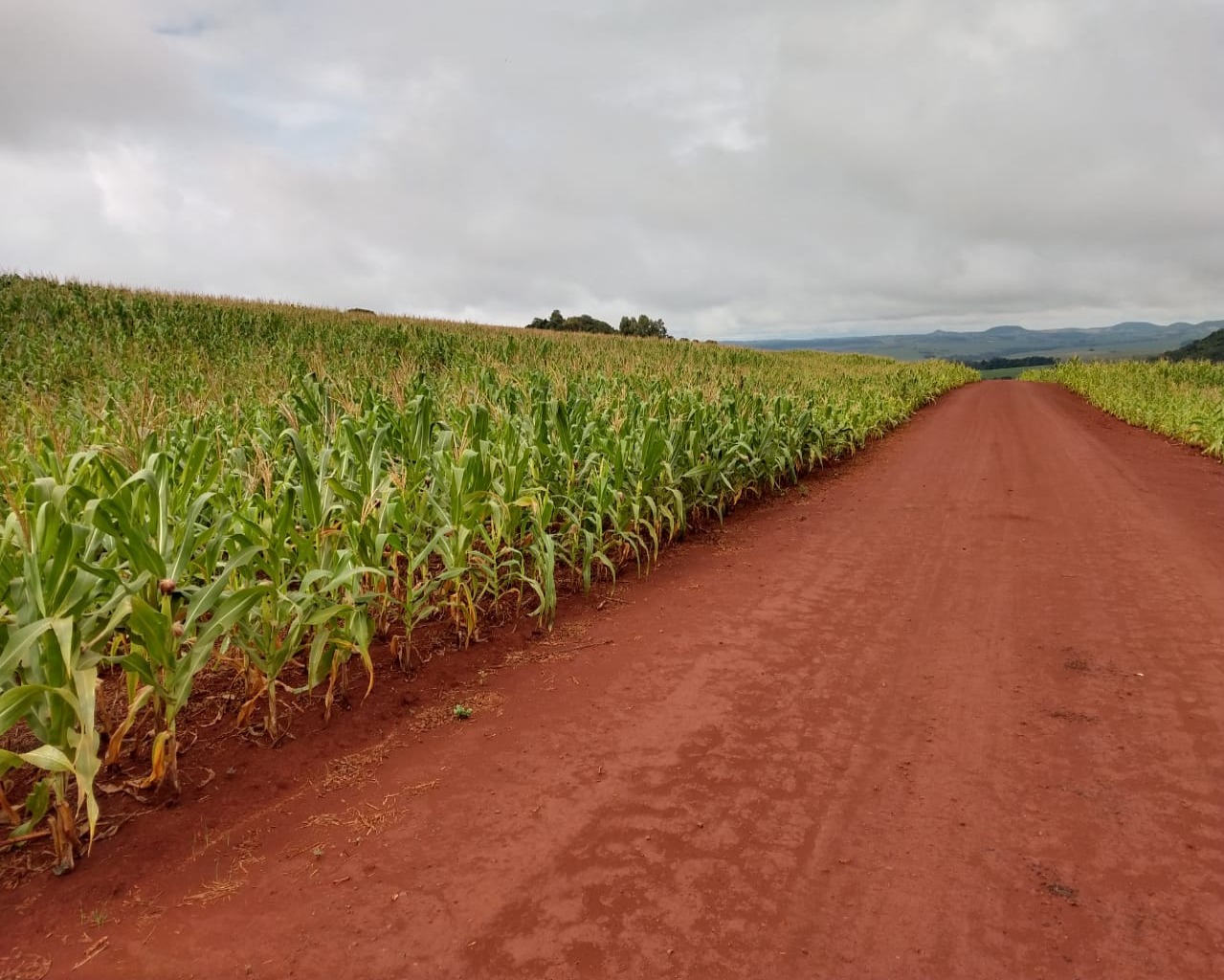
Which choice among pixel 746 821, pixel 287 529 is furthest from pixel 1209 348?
pixel 287 529

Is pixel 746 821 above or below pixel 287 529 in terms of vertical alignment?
below

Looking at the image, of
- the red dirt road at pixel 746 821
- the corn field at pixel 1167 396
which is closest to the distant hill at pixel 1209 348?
the corn field at pixel 1167 396

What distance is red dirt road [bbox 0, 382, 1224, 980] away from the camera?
6.22ft

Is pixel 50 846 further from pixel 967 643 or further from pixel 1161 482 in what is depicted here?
pixel 1161 482

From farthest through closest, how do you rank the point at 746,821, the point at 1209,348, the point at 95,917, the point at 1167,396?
the point at 1209,348, the point at 1167,396, the point at 746,821, the point at 95,917

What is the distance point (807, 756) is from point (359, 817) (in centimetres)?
172

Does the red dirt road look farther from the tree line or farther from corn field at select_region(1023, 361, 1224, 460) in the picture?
the tree line

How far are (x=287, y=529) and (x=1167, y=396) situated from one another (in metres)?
20.4

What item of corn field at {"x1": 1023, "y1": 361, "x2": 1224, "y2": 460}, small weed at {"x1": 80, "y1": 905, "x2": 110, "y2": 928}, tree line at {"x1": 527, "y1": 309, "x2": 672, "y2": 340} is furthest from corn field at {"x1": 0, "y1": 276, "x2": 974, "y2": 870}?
tree line at {"x1": 527, "y1": 309, "x2": 672, "y2": 340}

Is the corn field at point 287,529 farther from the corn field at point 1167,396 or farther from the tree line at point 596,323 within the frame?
the tree line at point 596,323

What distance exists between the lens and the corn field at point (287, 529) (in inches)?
88.0

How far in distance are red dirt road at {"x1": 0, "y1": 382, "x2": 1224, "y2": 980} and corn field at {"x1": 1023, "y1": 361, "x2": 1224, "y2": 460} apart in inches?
426

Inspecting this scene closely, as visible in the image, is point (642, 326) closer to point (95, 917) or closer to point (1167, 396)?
point (1167, 396)

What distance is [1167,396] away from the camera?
16812 millimetres
